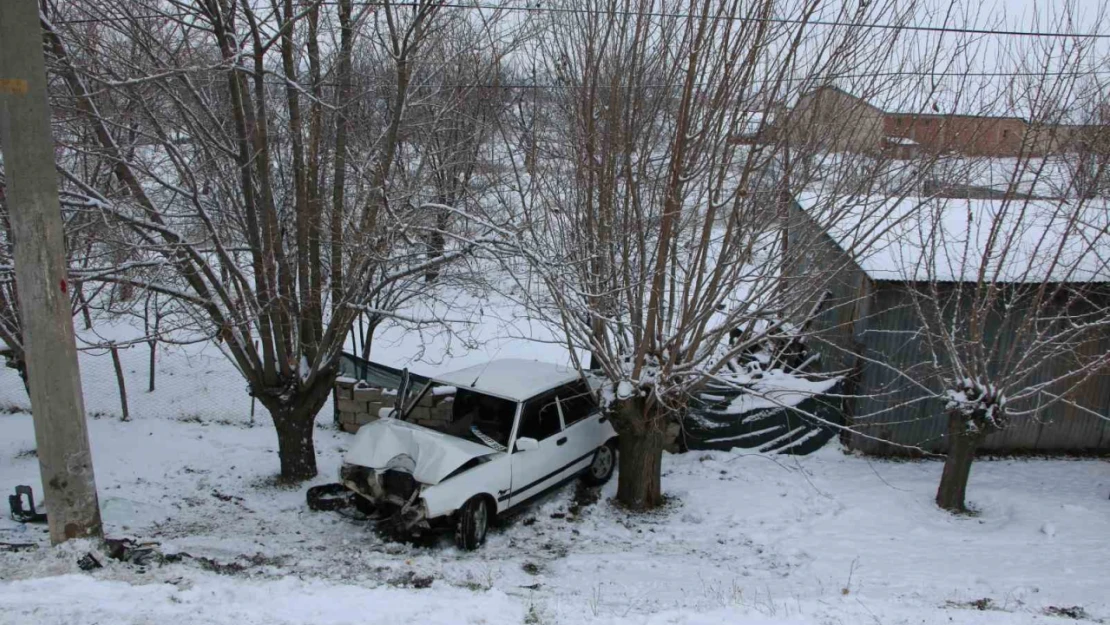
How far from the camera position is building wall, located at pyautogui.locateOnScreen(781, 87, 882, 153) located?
736 cm

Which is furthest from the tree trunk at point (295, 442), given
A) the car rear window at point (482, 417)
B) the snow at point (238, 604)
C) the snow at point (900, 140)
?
the snow at point (900, 140)

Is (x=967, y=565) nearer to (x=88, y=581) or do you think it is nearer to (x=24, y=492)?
(x=88, y=581)

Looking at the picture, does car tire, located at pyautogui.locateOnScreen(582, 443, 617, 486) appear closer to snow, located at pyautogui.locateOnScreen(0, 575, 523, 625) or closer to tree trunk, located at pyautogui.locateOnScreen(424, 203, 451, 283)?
tree trunk, located at pyautogui.locateOnScreen(424, 203, 451, 283)

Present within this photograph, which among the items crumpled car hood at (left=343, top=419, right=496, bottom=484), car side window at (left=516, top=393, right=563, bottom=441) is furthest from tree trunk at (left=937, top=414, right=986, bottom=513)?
crumpled car hood at (left=343, top=419, right=496, bottom=484)

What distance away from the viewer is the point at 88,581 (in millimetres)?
4848

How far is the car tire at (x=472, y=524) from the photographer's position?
7.46m

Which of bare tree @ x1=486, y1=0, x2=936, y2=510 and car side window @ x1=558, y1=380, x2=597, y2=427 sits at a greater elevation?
bare tree @ x1=486, y1=0, x2=936, y2=510

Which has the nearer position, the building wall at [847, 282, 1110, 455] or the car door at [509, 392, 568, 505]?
the car door at [509, 392, 568, 505]

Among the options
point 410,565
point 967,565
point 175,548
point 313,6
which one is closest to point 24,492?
point 175,548

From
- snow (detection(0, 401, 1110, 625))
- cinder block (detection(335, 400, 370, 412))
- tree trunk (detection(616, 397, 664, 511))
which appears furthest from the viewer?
cinder block (detection(335, 400, 370, 412))

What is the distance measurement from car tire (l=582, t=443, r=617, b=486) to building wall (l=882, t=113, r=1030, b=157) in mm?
4799

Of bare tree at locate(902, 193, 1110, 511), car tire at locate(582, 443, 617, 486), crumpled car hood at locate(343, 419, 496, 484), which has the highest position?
bare tree at locate(902, 193, 1110, 511)

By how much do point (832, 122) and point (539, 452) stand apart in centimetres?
444

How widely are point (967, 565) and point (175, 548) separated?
24.5 feet
